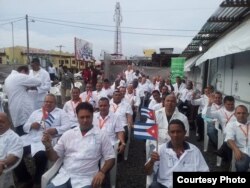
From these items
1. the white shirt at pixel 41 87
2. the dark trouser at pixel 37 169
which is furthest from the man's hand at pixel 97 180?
the white shirt at pixel 41 87

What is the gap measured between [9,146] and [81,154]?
97 cm

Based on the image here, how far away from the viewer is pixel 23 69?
645 centimetres

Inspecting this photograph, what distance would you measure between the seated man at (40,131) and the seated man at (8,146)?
793 millimetres

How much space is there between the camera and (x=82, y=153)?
12.1 ft

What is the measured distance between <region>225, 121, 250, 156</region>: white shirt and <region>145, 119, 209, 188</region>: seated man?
1.47 meters

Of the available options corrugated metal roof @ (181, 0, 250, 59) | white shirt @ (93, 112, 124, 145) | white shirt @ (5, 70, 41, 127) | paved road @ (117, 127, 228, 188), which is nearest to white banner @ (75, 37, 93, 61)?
corrugated metal roof @ (181, 0, 250, 59)

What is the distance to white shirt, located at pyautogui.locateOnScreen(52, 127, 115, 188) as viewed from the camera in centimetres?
365

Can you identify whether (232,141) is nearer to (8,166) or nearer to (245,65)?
(8,166)

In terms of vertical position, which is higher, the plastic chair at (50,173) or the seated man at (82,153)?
the seated man at (82,153)

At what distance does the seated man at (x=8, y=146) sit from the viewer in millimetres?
3932

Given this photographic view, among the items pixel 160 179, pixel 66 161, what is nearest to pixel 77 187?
pixel 66 161

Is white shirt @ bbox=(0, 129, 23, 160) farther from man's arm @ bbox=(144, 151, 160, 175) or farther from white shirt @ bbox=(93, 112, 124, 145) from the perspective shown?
white shirt @ bbox=(93, 112, 124, 145)

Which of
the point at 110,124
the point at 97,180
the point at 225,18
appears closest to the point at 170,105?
the point at 110,124

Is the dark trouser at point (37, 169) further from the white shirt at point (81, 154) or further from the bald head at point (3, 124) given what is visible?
the white shirt at point (81, 154)
